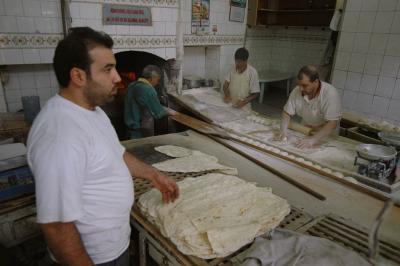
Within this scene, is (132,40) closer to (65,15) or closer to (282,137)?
(65,15)

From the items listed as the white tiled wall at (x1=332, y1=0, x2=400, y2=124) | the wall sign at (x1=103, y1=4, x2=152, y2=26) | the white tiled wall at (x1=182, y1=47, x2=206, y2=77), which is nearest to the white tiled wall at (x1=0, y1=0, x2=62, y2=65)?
the wall sign at (x1=103, y1=4, x2=152, y2=26)

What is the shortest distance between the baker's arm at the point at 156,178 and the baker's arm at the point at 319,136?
5.34 ft

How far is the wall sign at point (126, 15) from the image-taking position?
3.58m

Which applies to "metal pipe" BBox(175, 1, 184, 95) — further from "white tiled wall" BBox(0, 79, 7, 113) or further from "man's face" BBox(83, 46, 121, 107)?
"man's face" BBox(83, 46, 121, 107)

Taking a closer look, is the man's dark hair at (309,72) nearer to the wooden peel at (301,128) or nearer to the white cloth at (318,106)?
the white cloth at (318,106)

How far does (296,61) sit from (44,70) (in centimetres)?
523

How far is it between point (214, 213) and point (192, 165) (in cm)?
69

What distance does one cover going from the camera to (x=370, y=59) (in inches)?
159

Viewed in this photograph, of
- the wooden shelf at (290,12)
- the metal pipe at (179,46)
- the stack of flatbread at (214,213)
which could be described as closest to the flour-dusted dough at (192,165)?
the stack of flatbread at (214,213)

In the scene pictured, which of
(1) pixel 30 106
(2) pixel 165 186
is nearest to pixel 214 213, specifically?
(2) pixel 165 186

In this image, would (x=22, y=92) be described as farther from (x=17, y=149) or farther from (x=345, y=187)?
(x=345, y=187)

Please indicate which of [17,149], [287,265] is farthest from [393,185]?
[17,149]

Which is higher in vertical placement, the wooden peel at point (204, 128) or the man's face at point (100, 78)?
the man's face at point (100, 78)

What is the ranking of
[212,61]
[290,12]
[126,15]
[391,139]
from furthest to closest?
[290,12] → [212,61] → [126,15] → [391,139]
